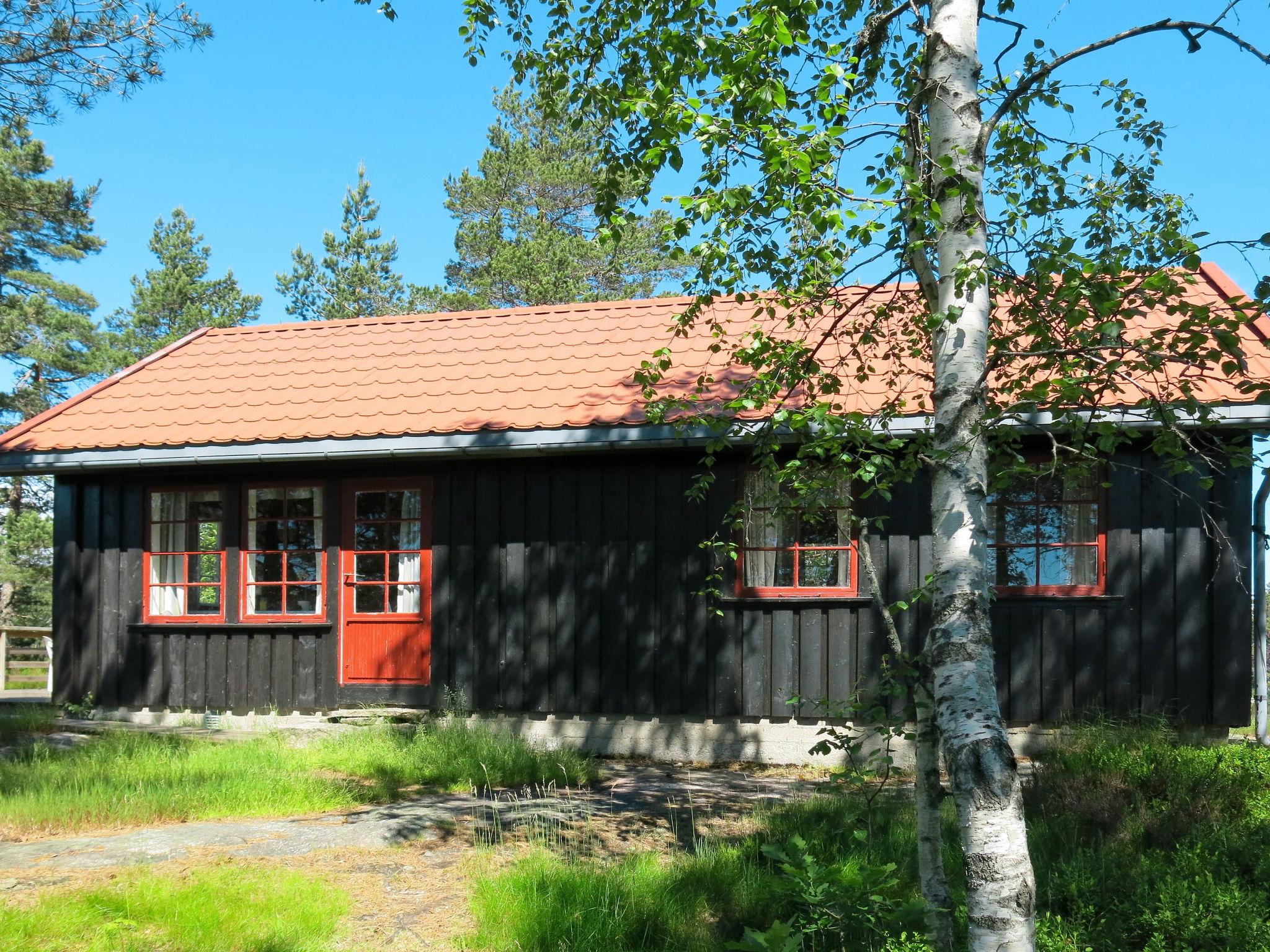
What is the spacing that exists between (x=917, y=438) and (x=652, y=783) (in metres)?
4.37

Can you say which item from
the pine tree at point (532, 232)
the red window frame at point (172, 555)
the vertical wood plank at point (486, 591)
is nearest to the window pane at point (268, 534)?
the red window frame at point (172, 555)

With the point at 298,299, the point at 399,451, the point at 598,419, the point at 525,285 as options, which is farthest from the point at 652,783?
the point at 298,299

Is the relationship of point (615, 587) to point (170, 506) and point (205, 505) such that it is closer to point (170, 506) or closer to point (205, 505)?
point (205, 505)

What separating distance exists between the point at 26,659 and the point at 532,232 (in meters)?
16.2

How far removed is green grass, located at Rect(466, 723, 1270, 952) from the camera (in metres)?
4.19

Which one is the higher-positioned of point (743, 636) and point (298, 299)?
point (298, 299)

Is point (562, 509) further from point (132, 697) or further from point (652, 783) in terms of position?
point (132, 697)

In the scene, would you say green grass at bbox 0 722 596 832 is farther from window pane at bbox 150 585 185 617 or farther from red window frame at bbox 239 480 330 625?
window pane at bbox 150 585 185 617

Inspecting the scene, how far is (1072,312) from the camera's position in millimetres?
3709

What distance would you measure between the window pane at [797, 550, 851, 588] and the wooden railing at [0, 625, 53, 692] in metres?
7.68

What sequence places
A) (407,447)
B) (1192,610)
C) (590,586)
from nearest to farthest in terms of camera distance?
(1192,610)
(407,447)
(590,586)

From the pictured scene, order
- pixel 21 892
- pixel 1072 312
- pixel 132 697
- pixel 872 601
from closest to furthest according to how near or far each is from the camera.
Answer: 1. pixel 1072 312
2. pixel 21 892
3. pixel 872 601
4. pixel 132 697

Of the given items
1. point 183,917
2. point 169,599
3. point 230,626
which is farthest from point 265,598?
point 183,917

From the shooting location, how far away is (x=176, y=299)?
1294 inches
